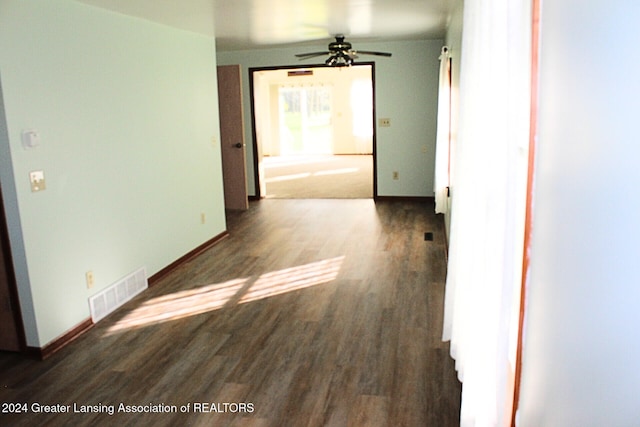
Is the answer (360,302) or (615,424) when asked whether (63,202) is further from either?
(615,424)

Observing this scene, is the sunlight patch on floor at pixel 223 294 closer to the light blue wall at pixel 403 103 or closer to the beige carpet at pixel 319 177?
the light blue wall at pixel 403 103

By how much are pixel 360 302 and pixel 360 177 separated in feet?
21.9

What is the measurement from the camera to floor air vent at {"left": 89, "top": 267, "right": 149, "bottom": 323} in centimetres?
381

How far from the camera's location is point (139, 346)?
343 centimetres

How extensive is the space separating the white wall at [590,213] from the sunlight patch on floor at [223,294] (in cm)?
302

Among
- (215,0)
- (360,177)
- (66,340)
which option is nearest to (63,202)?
(66,340)

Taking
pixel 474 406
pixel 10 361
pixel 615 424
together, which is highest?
pixel 615 424

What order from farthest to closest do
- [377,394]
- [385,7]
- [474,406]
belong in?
1. [385,7]
2. [377,394]
3. [474,406]

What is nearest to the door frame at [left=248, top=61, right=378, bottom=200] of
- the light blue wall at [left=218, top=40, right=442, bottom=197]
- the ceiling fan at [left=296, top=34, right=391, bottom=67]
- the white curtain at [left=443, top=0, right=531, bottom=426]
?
the light blue wall at [left=218, top=40, right=442, bottom=197]

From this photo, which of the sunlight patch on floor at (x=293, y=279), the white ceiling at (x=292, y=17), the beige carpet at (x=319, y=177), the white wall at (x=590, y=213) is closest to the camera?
the white wall at (x=590, y=213)

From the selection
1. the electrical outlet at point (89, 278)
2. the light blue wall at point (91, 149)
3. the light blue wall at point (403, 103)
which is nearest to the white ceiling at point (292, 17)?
the light blue wall at point (91, 149)

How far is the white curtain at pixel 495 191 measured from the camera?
1.70 m

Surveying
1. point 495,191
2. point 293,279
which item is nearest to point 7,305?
point 293,279

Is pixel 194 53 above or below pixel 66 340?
above
